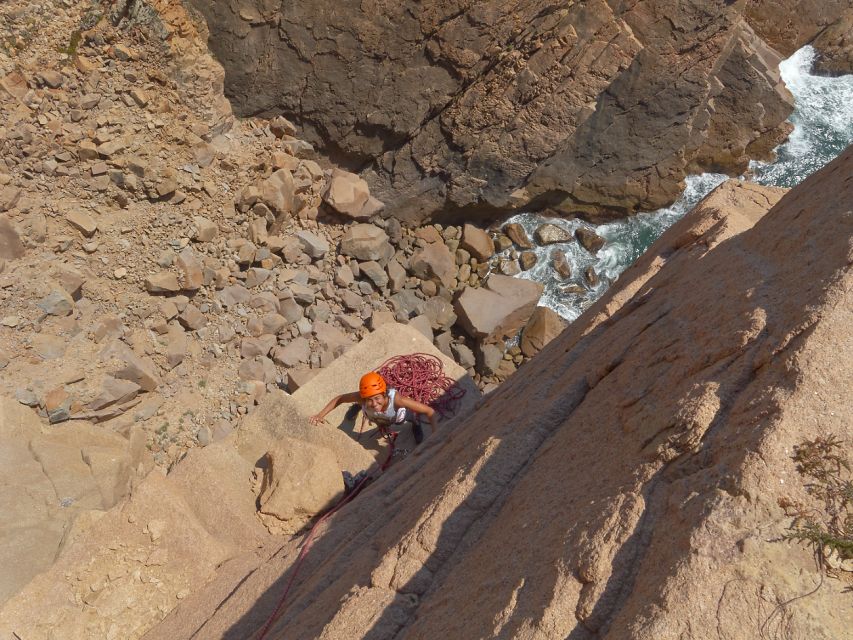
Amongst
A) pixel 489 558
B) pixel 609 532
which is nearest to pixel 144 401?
pixel 489 558

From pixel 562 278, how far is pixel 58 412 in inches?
251

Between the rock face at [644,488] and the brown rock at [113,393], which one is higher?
the rock face at [644,488]

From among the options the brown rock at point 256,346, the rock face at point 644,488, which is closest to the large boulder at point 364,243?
the brown rock at point 256,346

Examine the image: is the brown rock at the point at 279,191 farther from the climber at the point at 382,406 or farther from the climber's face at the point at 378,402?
the climber's face at the point at 378,402

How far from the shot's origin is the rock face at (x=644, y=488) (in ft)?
6.41

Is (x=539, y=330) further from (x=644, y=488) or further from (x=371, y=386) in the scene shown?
(x=644, y=488)

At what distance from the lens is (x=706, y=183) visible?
999 centimetres

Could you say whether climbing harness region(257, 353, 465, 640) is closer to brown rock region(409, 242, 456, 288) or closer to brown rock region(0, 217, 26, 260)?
brown rock region(409, 242, 456, 288)

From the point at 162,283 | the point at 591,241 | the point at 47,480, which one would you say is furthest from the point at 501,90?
the point at 47,480

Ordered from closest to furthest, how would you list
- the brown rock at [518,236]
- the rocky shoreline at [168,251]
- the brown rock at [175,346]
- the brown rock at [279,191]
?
the rocky shoreline at [168,251] → the brown rock at [175,346] → the brown rock at [279,191] → the brown rock at [518,236]

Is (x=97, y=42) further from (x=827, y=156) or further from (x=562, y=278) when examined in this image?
(x=827, y=156)

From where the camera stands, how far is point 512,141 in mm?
8203

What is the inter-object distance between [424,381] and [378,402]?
0.92m

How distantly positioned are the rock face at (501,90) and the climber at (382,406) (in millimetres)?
3705
